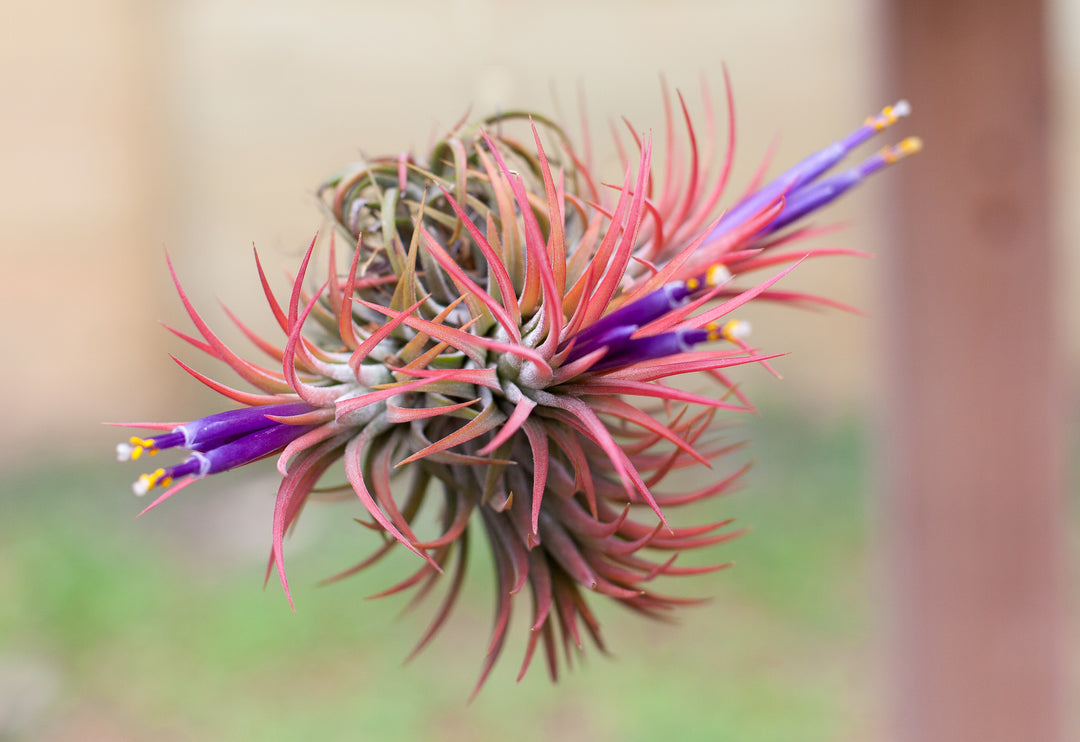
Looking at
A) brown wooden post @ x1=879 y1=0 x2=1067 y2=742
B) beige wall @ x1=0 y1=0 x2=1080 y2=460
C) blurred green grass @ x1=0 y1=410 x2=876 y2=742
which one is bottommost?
blurred green grass @ x1=0 y1=410 x2=876 y2=742

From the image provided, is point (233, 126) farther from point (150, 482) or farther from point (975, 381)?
point (150, 482)

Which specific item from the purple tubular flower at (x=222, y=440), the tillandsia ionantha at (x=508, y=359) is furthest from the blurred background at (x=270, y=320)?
the purple tubular flower at (x=222, y=440)

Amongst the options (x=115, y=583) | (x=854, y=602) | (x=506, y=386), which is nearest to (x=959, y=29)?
(x=506, y=386)

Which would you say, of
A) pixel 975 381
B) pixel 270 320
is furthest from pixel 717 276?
pixel 270 320

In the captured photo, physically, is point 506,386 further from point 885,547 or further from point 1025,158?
point 885,547

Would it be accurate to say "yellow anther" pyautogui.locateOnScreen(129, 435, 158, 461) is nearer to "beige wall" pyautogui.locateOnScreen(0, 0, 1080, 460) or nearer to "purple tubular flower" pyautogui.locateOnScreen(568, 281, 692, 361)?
"purple tubular flower" pyautogui.locateOnScreen(568, 281, 692, 361)

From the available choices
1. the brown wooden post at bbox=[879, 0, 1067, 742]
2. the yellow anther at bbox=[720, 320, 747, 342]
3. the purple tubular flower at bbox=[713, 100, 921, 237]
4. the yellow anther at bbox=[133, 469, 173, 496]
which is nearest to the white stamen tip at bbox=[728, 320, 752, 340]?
the yellow anther at bbox=[720, 320, 747, 342]

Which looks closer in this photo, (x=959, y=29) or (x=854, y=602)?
(x=959, y=29)
